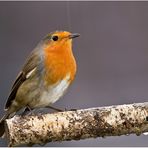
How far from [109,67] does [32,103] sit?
1.33m

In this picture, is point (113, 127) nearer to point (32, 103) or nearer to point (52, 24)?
point (32, 103)

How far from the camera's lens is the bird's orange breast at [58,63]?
3881 millimetres

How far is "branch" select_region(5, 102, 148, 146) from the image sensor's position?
336cm

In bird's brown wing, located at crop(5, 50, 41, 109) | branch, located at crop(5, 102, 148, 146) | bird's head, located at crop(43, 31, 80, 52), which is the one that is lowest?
branch, located at crop(5, 102, 148, 146)

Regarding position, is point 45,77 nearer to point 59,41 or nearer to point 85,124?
point 59,41

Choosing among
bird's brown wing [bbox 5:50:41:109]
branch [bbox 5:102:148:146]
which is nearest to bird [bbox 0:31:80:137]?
bird's brown wing [bbox 5:50:41:109]

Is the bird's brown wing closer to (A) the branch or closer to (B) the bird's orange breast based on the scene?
(B) the bird's orange breast

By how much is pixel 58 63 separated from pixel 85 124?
66 cm

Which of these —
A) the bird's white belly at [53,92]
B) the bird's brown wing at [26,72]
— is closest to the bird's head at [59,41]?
the bird's brown wing at [26,72]

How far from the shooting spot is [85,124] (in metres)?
3.37

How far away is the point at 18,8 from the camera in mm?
5363

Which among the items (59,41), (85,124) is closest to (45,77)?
(59,41)

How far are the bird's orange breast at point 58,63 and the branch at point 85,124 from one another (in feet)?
1.72

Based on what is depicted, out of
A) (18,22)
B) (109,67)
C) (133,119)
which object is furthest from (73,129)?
(18,22)
